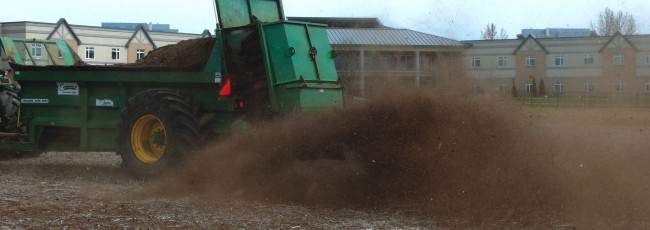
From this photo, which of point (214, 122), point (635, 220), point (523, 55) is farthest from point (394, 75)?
point (635, 220)

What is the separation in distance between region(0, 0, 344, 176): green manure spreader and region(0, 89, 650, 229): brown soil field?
43cm

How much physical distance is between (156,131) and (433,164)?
3.91 meters

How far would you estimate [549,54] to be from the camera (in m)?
8.59

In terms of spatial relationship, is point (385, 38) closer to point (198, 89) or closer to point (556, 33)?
Answer: point (556, 33)

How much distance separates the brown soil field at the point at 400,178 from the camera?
22.6 feet

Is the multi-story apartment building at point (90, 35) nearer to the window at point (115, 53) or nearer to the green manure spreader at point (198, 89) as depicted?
the window at point (115, 53)

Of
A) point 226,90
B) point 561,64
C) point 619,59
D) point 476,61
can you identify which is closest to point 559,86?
point 561,64

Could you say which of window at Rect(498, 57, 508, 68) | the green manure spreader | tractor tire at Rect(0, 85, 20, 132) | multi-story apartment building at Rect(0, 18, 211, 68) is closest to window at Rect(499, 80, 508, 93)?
window at Rect(498, 57, 508, 68)

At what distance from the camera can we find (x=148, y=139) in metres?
9.87

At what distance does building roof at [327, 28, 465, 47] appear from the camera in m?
9.12

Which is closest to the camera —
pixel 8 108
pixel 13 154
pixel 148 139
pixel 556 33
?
pixel 556 33

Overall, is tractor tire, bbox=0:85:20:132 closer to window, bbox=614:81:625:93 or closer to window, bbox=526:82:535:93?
window, bbox=526:82:535:93

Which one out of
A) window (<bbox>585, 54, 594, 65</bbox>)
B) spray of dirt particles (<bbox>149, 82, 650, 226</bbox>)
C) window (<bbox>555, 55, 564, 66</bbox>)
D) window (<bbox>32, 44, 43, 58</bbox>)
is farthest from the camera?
window (<bbox>32, 44, 43, 58</bbox>)

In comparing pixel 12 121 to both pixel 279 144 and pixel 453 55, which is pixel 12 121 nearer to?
pixel 279 144
